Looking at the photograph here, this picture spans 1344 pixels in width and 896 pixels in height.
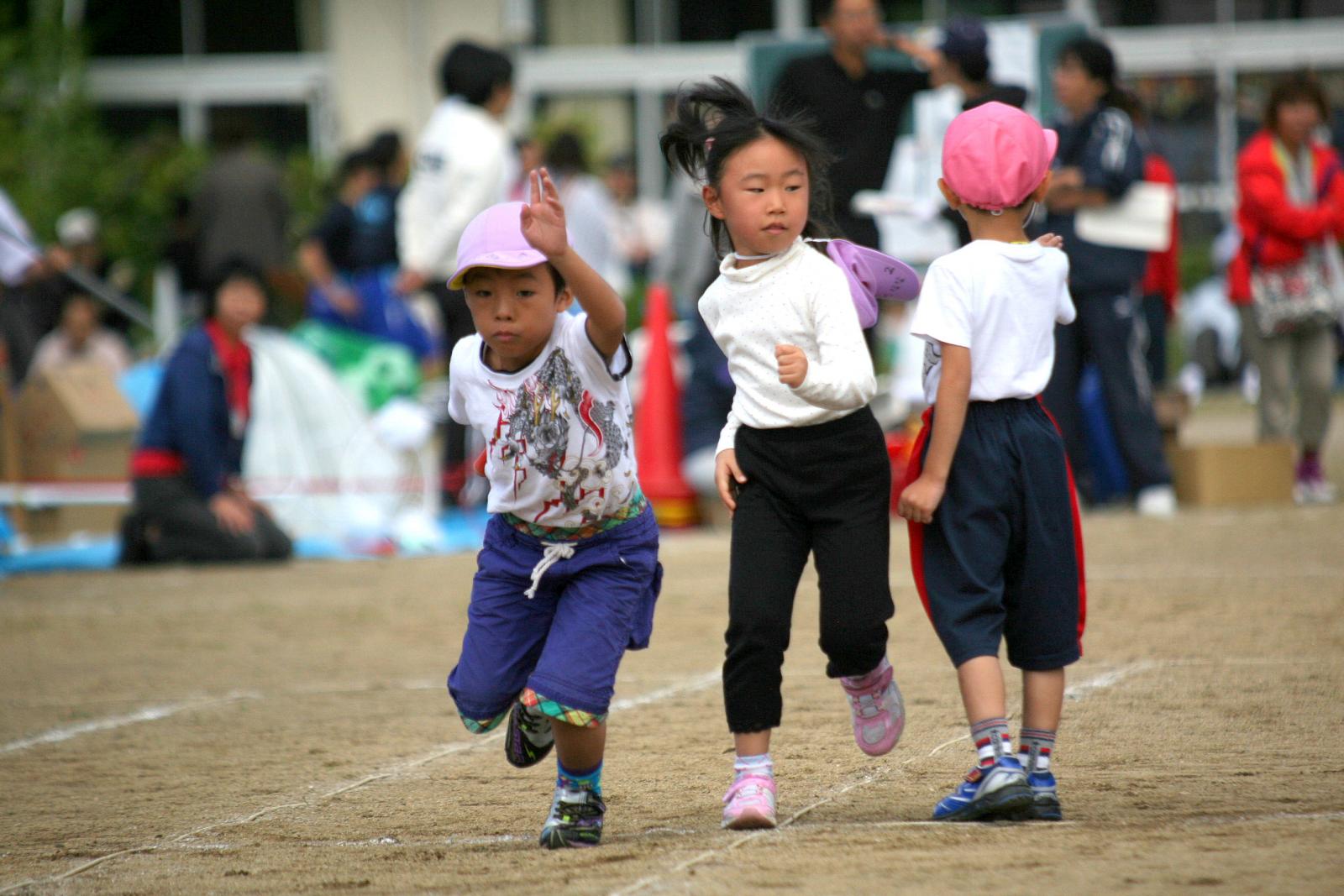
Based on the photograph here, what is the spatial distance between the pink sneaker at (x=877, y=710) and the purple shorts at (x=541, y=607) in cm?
49

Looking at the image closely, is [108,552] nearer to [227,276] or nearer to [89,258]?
[227,276]

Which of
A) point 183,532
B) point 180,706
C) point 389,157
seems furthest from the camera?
point 389,157

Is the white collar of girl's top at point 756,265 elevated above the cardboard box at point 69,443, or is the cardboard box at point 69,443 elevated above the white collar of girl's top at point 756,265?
the white collar of girl's top at point 756,265

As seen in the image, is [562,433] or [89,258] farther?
[89,258]

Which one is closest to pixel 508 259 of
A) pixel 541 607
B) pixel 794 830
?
pixel 541 607

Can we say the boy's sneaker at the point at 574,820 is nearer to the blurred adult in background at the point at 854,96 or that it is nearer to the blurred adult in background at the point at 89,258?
the blurred adult in background at the point at 854,96

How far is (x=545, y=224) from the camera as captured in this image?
360cm

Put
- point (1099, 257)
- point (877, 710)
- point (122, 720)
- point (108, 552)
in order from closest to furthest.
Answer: point (877, 710) < point (122, 720) < point (1099, 257) < point (108, 552)

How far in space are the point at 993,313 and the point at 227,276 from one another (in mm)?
5973

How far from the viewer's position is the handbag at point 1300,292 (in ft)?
30.3

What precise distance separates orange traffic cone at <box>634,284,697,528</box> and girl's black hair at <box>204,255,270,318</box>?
7.41ft

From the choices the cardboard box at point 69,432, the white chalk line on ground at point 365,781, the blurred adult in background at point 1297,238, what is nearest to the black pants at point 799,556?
the white chalk line on ground at point 365,781

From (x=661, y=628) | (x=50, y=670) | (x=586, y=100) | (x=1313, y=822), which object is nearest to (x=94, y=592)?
(x=50, y=670)

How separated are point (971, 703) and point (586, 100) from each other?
54.3ft
